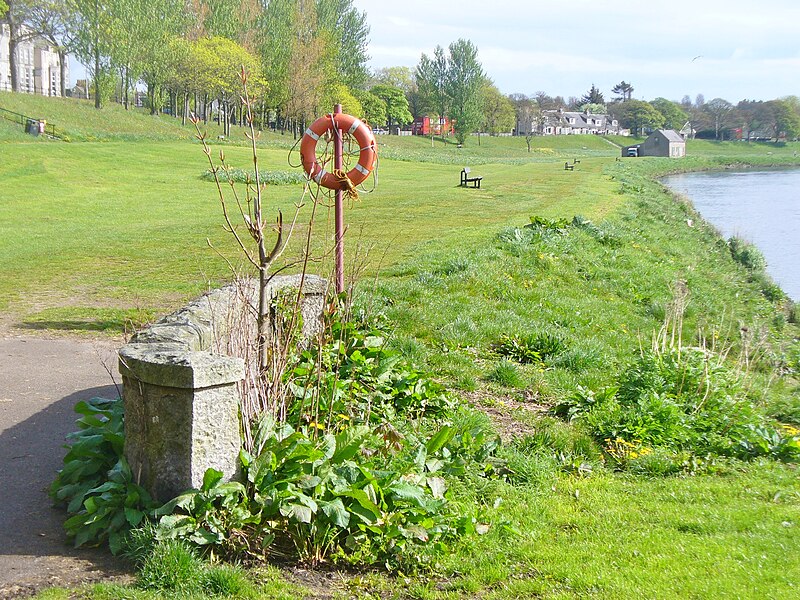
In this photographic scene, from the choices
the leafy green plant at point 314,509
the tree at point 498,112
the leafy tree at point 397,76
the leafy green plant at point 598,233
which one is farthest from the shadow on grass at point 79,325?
the leafy tree at point 397,76

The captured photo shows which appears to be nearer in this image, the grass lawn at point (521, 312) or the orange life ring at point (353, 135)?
the grass lawn at point (521, 312)

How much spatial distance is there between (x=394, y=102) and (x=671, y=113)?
198 ft

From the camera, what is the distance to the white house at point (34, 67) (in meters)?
93.1

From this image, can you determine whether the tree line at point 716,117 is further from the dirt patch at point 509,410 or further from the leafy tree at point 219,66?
the dirt patch at point 509,410

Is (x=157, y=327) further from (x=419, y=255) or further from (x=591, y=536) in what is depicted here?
(x=419, y=255)

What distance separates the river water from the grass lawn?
1.69 meters

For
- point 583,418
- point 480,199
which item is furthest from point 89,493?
point 480,199

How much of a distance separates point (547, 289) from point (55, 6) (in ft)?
187

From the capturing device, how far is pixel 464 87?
103m

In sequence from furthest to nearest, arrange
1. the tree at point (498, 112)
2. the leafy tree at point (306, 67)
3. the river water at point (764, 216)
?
the tree at point (498, 112) → the leafy tree at point (306, 67) → the river water at point (764, 216)

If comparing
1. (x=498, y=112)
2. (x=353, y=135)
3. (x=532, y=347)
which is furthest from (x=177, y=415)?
(x=498, y=112)

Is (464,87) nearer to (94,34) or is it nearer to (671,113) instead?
(94,34)

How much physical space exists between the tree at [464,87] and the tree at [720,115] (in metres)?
60.7

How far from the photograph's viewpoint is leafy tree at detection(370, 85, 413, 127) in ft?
364
